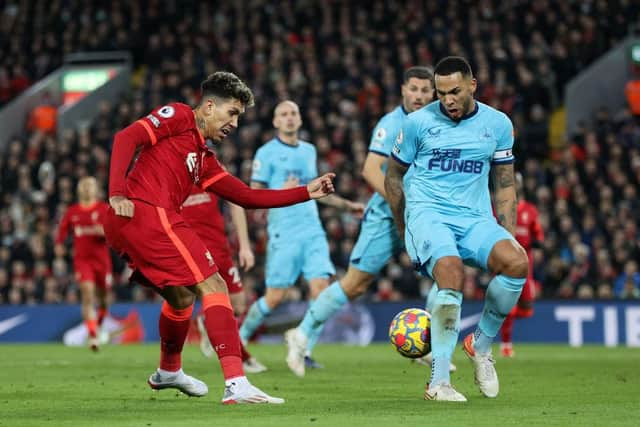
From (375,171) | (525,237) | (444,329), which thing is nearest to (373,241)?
(375,171)

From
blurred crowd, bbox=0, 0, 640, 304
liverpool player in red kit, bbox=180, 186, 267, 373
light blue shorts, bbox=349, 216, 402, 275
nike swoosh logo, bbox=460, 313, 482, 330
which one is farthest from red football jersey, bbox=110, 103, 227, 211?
blurred crowd, bbox=0, 0, 640, 304

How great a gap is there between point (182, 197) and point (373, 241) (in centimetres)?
313

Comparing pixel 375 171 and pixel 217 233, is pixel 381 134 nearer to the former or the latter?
pixel 375 171

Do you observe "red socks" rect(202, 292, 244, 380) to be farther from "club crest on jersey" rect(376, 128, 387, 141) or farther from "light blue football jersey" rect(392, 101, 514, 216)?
"club crest on jersey" rect(376, 128, 387, 141)

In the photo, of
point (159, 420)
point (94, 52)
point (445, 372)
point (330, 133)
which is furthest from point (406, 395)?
point (94, 52)

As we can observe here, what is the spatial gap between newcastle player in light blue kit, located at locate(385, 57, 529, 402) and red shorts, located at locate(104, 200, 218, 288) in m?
1.56

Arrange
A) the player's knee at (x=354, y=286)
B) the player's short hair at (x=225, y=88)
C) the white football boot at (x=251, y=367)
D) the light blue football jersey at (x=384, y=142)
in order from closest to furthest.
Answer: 1. the player's short hair at (x=225, y=88)
2. the light blue football jersey at (x=384, y=142)
3. the player's knee at (x=354, y=286)
4. the white football boot at (x=251, y=367)

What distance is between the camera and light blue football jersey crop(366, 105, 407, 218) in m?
11.2

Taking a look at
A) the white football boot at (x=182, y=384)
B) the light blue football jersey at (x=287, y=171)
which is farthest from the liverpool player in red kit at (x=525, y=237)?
the white football boot at (x=182, y=384)

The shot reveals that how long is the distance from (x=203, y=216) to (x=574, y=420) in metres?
5.82

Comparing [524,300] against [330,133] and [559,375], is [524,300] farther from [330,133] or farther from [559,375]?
[330,133]

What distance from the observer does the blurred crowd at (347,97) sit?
21.5 metres

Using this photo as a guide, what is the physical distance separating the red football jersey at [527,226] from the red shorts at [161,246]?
8.61m

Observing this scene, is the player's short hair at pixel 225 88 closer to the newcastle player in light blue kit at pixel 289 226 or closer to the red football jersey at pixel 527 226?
the newcastle player in light blue kit at pixel 289 226
